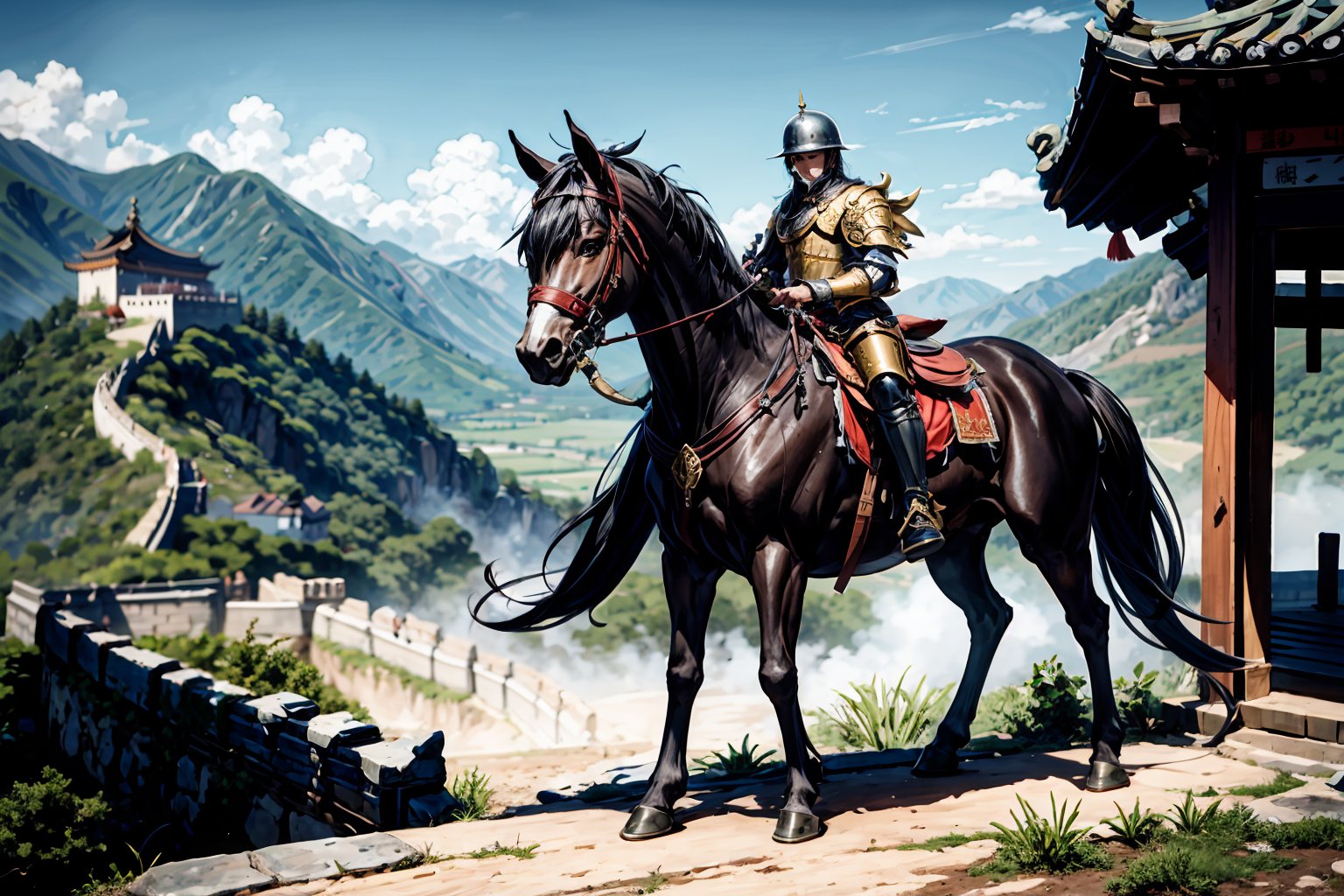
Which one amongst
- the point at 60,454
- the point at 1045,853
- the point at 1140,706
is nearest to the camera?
the point at 1045,853

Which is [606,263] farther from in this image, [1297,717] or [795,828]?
[1297,717]

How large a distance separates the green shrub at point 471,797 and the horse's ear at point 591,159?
377cm

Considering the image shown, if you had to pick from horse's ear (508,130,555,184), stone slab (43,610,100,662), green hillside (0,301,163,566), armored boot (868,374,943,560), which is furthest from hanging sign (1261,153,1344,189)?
green hillside (0,301,163,566)

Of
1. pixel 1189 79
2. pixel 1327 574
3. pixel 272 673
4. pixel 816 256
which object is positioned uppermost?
pixel 1189 79

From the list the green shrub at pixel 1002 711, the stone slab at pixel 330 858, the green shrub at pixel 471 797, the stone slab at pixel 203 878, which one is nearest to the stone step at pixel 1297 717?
the green shrub at pixel 1002 711

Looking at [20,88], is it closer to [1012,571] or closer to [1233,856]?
[1012,571]

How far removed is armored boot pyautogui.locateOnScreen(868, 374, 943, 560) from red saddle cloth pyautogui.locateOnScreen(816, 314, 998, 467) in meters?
0.10

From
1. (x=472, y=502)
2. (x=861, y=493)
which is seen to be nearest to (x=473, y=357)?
(x=472, y=502)

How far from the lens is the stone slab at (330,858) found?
5664 millimetres

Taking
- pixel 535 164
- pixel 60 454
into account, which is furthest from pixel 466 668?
pixel 60 454

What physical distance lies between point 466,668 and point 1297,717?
42388 mm

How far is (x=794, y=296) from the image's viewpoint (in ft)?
19.4

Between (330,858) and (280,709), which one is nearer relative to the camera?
(330,858)

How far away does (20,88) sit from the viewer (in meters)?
112
